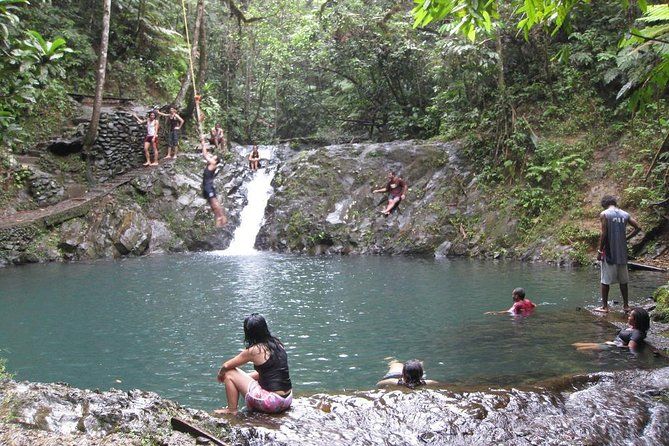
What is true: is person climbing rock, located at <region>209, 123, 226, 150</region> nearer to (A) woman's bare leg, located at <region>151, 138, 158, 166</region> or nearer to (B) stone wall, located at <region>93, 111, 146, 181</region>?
(A) woman's bare leg, located at <region>151, 138, 158, 166</region>

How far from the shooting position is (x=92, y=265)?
17.1 metres

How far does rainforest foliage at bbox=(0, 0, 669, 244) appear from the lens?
1712 centimetres

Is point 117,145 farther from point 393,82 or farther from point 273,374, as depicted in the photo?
point 273,374

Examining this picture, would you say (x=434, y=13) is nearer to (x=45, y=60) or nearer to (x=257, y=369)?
(x=257, y=369)

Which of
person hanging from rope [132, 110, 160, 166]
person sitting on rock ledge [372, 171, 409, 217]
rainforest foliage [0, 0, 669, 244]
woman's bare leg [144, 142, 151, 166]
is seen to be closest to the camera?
rainforest foliage [0, 0, 669, 244]

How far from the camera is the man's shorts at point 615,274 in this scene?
9.23 m

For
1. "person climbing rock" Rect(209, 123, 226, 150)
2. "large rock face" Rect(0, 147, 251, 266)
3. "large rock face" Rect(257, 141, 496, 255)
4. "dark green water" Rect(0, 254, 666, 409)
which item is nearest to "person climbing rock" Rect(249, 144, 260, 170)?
"large rock face" Rect(0, 147, 251, 266)

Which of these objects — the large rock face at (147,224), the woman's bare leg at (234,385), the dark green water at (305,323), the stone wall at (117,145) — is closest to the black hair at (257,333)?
the woman's bare leg at (234,385)

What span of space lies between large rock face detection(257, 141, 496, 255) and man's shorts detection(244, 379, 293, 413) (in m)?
13.6

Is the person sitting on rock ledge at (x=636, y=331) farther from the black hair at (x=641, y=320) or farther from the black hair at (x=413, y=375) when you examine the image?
the black hair at (x=413, y=375)

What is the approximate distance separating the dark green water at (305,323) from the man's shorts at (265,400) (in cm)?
123

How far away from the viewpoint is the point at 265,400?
17.3ft

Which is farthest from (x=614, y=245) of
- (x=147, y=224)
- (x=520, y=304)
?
(x=147, y=224)

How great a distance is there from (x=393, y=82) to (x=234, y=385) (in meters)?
22.8
